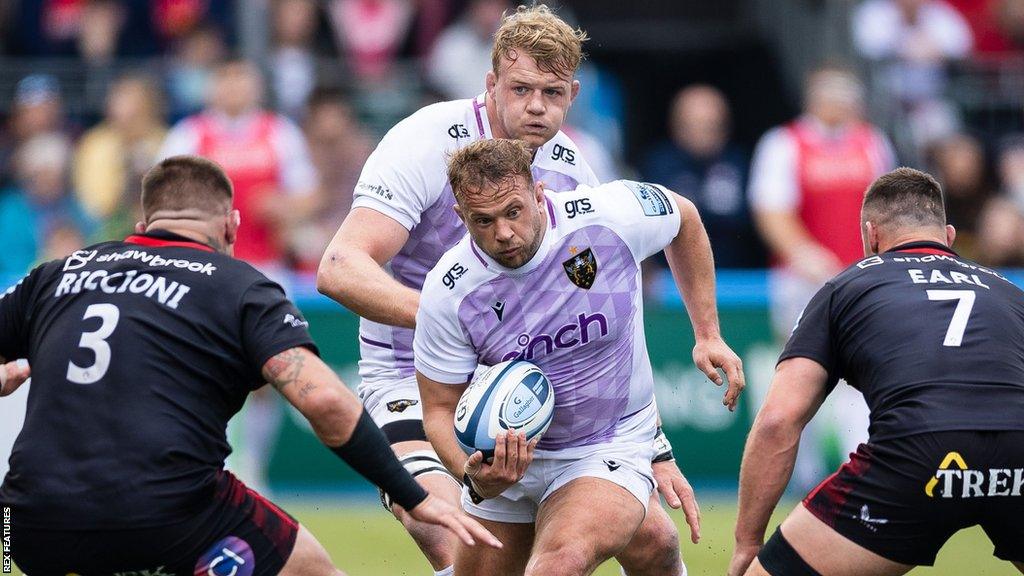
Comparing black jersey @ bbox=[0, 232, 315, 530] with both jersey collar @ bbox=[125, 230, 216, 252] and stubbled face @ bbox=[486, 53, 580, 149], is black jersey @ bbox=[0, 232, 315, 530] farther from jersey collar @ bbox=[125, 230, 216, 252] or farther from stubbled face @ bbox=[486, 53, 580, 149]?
stubbled face @ bbox=[486, 53, 580, 149]

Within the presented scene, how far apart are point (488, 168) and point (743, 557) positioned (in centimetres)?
186

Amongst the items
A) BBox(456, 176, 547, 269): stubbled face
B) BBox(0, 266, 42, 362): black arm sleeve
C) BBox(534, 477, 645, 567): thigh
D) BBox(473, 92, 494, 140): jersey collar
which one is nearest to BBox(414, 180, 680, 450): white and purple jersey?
BBox(456, 176, 547, 269): stubbled face

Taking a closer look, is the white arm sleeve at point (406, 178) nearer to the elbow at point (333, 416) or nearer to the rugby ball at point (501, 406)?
the rugby ball at point (501, 406)

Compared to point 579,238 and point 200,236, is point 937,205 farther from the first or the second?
point 200,236

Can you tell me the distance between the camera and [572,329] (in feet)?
21.7

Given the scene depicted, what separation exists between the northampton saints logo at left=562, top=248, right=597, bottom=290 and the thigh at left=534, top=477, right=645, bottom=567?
2.69 ft

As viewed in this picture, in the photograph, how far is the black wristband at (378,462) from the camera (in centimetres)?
592

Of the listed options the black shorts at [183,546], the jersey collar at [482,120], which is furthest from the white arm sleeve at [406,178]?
the black shorts at [183,546]

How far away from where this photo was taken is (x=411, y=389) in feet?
24.5

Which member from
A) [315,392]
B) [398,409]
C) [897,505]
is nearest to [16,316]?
[315,392]

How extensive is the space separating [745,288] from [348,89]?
4.56m

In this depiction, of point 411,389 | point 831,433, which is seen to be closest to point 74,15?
point 831,433

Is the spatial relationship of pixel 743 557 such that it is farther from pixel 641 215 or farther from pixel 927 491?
pixel 641 215

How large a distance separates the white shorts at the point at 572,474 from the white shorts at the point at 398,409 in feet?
1.78
